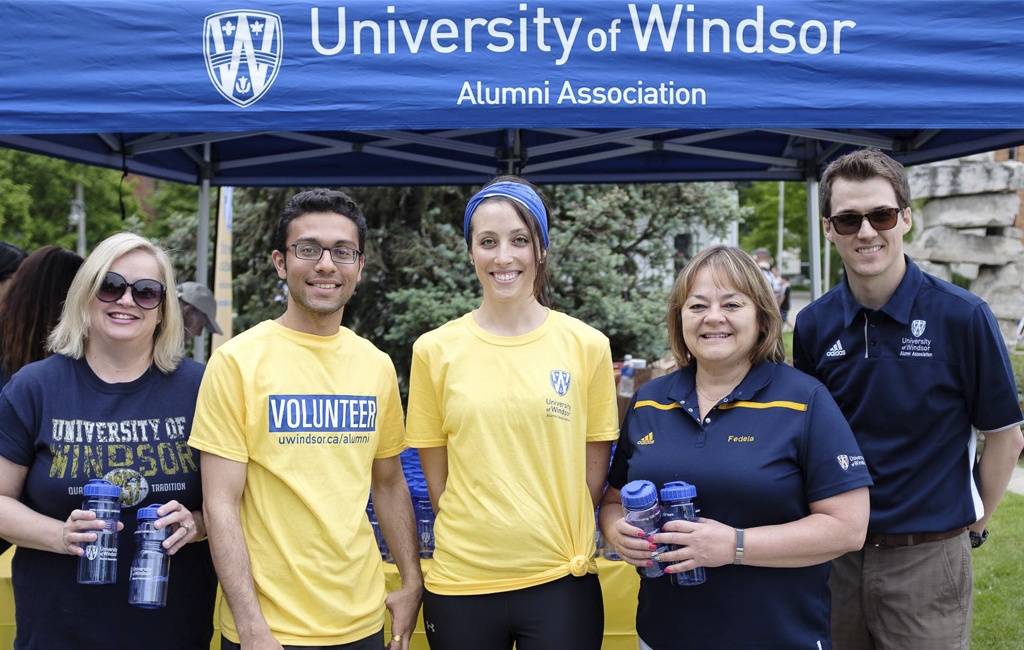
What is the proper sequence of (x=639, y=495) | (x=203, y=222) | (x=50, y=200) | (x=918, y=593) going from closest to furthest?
(x=639, y=495)
(x=918, y=593)
(x=203, y=222)
(x=50, y=200)

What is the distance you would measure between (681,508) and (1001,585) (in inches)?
167

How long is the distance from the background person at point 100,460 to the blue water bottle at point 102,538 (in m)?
0.05

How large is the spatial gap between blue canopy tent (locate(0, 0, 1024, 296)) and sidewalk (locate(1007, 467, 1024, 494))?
5.33m

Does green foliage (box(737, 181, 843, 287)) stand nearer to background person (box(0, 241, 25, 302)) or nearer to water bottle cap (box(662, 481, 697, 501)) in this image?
background person (box(0, 241, 25, 302))

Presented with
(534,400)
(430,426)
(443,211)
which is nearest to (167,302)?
(430,426)

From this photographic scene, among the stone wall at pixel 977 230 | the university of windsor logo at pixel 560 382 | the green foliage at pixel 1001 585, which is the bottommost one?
the green foliage at pixel 1001 585

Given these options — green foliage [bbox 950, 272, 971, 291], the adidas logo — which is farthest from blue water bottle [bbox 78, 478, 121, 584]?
green foliage [bbox 950, 272, 971, 291]

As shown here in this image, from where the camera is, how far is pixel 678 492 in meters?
2.01

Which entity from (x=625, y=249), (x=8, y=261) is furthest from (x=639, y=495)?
(x=625, y=249)

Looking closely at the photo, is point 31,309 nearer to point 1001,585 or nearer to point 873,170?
point 873,170

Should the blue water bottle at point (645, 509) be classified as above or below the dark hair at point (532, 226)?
below

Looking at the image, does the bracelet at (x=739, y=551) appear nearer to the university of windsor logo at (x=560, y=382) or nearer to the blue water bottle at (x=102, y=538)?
the university of windsor logo at (x=560, y=382)

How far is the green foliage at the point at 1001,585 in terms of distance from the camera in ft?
14.6

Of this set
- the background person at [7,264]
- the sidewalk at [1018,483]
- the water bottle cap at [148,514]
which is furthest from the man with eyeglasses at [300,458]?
the sidewalk at [1018,483]
